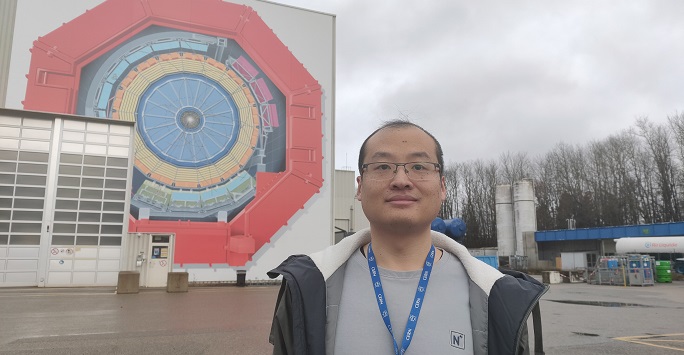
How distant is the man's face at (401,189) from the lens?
182cm

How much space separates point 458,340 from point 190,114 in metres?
24.5

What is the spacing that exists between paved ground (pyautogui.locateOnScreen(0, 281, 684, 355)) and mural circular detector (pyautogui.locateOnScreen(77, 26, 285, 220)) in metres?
10.1

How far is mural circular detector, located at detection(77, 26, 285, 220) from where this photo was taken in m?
23.0

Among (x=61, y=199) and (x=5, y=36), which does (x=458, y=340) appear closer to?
(x=61, y=199)

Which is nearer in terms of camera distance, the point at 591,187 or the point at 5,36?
the point at 5,36

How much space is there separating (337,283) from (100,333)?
744 cm

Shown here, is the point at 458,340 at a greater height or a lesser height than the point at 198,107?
lesser

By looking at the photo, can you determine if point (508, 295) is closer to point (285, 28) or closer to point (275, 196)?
point (275, 196)

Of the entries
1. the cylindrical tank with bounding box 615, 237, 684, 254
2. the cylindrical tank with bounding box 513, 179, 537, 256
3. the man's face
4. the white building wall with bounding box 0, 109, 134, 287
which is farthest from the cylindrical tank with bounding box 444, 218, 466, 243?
the cylindrical tank with bounding box 513, 179, 537, 256

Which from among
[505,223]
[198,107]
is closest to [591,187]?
[505,223]

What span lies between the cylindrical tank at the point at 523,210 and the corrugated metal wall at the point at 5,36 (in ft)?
122

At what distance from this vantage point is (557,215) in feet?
192

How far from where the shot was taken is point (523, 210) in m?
41.3

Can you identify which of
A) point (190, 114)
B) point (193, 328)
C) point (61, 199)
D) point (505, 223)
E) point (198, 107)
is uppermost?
point (198, 107)
